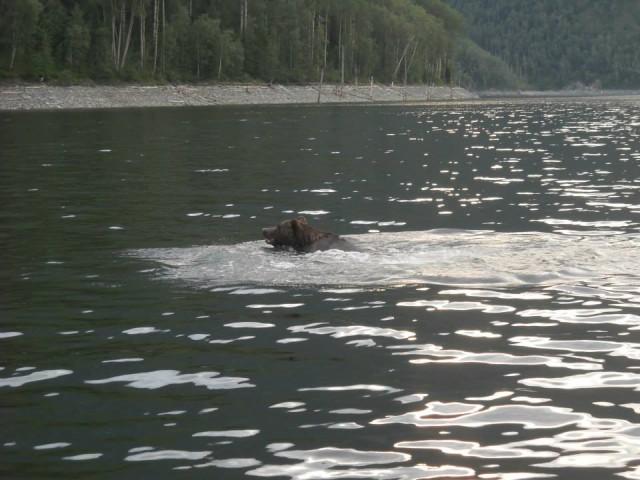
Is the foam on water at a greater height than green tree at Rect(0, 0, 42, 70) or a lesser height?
lesser

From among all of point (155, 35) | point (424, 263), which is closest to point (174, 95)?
point (155, 35)

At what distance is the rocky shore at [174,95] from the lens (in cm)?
9856

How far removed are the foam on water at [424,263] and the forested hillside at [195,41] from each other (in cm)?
9630

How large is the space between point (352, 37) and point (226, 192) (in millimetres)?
148827

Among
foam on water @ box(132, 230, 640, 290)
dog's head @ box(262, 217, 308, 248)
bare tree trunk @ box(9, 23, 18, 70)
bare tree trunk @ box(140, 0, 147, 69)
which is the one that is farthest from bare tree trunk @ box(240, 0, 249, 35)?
dog's head @ box(262, 217, 308, 248)

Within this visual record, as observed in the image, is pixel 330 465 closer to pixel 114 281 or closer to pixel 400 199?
pixel 114 281

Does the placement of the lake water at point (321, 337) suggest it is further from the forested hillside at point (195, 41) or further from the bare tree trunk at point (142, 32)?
the bare tree trunk at point (142, 32)

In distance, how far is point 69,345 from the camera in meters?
11.7

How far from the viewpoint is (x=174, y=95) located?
115375 millimetres

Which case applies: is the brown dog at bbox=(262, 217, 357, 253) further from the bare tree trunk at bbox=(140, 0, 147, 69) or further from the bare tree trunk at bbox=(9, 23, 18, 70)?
the bare tree trunk at bbox=(140, 0, 147, 69)

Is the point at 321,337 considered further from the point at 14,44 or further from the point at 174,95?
the point at 14,44

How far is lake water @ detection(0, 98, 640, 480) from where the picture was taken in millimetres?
8156

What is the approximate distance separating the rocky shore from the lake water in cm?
7423

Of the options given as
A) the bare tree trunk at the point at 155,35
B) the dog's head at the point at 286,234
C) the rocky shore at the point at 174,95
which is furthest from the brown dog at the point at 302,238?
the bare tree trunk at the point at 155,35
